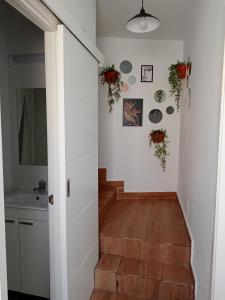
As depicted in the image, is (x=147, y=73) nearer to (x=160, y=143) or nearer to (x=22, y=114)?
(x=160, y=143)

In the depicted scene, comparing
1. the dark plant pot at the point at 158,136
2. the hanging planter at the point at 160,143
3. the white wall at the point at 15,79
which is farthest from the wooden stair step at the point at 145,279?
the dark plant pot at the point at 158,136

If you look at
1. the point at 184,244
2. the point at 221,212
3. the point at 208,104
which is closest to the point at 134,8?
the point at 208,104

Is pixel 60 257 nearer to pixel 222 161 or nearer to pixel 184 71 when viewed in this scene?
pixel 222 161

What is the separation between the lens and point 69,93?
1.44 m

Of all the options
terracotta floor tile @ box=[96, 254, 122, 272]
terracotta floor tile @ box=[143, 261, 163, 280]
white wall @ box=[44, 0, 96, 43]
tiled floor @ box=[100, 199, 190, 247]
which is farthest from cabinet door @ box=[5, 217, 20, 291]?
white wall @ box=[44, 0, 96, 43]

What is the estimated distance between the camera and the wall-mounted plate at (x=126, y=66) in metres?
3.34

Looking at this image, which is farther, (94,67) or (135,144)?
(135,144)

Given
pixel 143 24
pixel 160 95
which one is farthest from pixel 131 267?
pixel 160 95

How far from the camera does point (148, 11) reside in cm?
250

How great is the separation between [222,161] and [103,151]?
2387mm

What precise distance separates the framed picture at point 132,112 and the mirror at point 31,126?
145 centimetres

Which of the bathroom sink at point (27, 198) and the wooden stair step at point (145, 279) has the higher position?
the bathroom sink at point (27, 198)

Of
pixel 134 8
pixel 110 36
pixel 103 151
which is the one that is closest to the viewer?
pixel 134 8

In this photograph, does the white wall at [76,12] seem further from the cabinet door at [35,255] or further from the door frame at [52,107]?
the cabinet door at [35,255]
